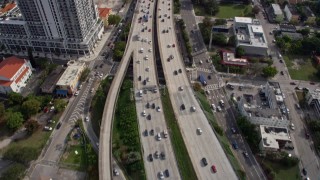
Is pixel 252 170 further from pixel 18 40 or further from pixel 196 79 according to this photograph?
pixel 18 40

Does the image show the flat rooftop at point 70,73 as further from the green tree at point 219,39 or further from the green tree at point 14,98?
the green tree at point 219,39

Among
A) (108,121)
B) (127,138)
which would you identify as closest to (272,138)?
(127,138)

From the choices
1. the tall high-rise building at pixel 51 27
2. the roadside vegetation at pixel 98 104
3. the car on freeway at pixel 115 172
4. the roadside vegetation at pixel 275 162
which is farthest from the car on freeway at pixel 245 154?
the tall high-rise building at pixel 51 27

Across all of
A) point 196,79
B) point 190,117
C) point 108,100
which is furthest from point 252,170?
point 108,100

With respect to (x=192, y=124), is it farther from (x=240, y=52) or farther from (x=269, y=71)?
(x=240, y=52)

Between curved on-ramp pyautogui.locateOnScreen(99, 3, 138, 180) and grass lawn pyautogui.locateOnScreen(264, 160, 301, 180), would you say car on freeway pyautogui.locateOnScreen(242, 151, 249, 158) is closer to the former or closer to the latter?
grass lawn pyautogui.locateOnScreen(264, 160, 301, 180)
